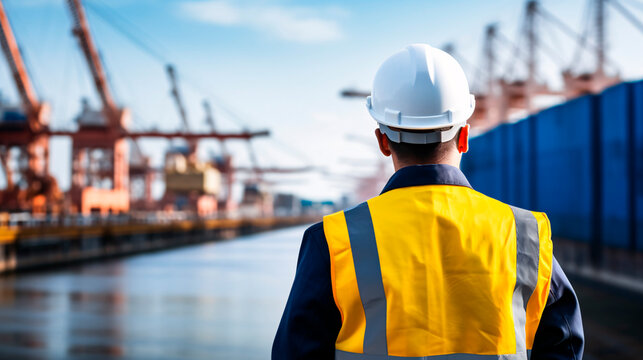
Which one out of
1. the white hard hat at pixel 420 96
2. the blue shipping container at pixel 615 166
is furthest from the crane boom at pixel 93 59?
the white hard hat at pixel 420 96

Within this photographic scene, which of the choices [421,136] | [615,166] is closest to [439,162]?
[421,136]

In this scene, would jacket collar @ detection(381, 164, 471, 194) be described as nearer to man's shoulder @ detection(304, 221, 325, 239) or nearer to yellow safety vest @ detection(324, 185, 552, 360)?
yellow safety vest @ detection(324, 185, 552, 360)

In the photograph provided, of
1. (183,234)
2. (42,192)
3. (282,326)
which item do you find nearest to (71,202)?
(42,192)

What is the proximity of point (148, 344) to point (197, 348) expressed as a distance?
714 millimetres

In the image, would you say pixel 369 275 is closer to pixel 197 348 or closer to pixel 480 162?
pixel 197 348

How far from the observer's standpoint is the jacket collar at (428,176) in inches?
63.3

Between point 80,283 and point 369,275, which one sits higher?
point 369,275

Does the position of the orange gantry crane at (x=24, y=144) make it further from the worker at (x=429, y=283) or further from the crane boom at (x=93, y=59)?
the worker at (x=429, y=283)

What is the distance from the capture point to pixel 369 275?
1.52 metres

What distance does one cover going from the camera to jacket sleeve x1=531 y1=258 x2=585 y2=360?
162 centimetres

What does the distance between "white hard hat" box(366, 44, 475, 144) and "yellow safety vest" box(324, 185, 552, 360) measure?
18cm

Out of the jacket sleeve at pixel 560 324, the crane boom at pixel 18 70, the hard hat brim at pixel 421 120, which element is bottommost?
the jacket sleeve at pixel 560 324

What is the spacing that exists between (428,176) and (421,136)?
13 cm

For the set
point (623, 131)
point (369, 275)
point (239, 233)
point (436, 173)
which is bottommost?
point (239, 233)
